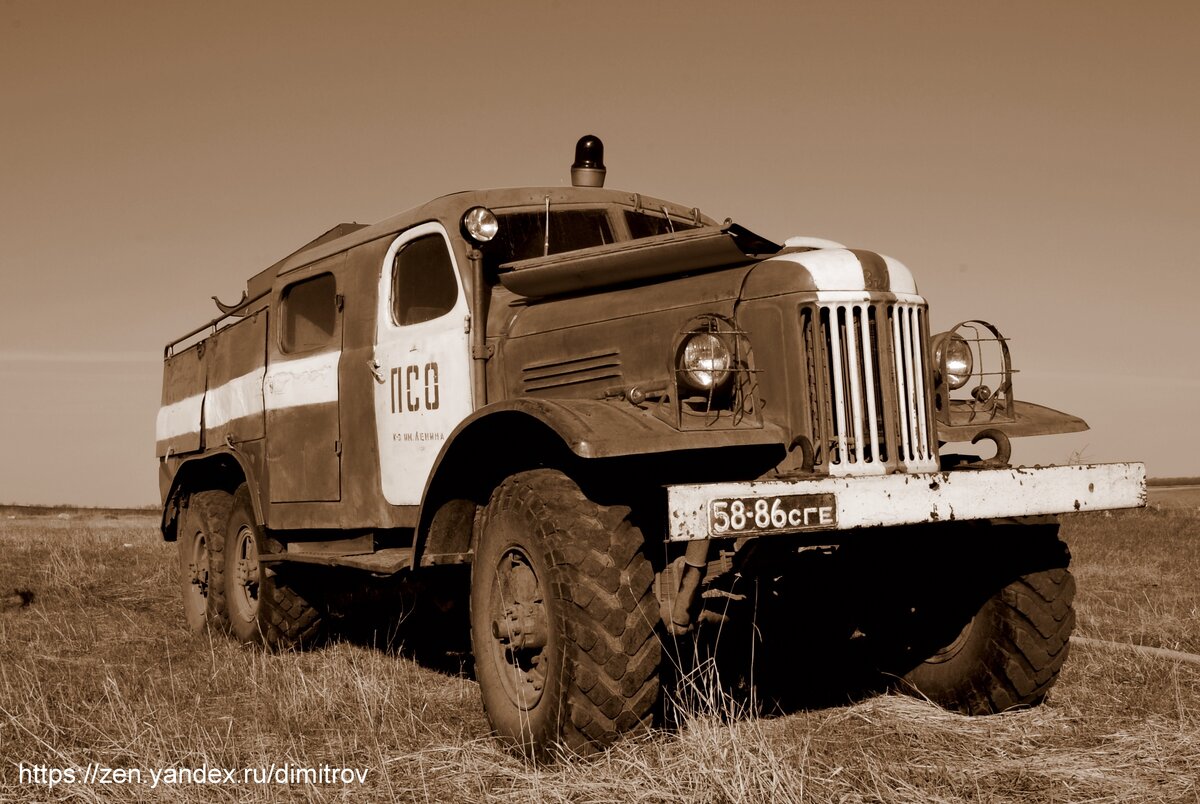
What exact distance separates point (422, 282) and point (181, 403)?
155 inches

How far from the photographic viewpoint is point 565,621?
408 centimetres

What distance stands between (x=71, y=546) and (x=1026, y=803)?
12.6 metres

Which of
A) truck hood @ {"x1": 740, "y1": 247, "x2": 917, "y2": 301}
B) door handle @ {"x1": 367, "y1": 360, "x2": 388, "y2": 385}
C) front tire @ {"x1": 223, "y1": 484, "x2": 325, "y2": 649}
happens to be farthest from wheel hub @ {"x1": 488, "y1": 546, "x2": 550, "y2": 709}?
front tire @ {"x1": 223, "y1": 484, "x2": 325, "y2": 649}

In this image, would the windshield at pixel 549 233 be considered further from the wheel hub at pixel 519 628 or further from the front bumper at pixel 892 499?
the front bumper at pixel 892 499

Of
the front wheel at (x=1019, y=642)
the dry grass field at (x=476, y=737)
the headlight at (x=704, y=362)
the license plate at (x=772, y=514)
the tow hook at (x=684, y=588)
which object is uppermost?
the headlight at (x=704, y=362)

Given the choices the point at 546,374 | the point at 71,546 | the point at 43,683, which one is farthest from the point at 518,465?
the point at 71,546

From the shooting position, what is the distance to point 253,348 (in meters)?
7.50

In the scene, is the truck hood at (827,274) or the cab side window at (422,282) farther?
the cab side window at (422,282)

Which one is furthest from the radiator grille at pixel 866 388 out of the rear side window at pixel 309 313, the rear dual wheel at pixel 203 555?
the rear dual wheel at pixel 203 555

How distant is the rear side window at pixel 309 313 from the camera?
678 cm

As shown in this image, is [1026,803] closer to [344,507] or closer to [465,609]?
[344,507]

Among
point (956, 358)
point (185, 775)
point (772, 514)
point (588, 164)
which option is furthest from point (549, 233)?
point (185, 775)

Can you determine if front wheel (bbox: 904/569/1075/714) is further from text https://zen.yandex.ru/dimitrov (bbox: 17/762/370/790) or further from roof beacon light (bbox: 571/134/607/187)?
roof beacon light (bbox: 571/134/607/187)

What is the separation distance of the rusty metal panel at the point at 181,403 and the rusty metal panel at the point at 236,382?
→ 0.21 metres
